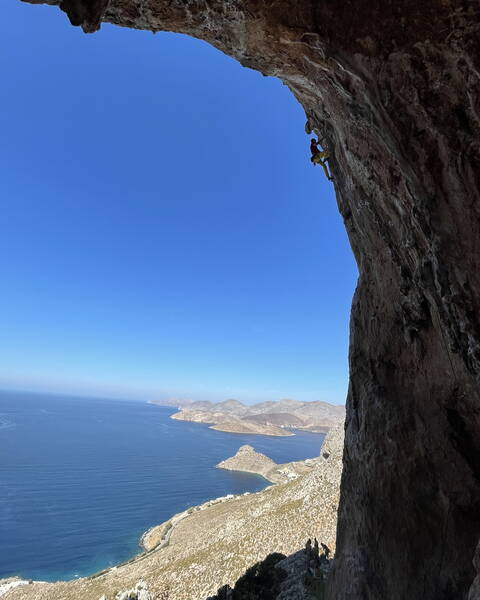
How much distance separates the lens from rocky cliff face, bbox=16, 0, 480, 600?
7754 millimetres

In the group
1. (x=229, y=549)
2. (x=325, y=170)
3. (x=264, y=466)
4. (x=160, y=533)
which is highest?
(x=325, y=170)

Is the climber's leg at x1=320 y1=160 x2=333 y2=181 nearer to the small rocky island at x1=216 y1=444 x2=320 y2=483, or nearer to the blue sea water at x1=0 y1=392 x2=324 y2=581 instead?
the blue sea water at x1=0 y1=392 x2=324 y2=581

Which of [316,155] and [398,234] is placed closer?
[398,234]

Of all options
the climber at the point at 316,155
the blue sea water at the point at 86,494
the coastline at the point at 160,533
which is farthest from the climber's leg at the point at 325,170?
the blue sea water at the point at 86,494

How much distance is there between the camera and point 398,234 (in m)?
10.3

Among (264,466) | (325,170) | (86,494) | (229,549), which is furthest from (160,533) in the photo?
(325,170)

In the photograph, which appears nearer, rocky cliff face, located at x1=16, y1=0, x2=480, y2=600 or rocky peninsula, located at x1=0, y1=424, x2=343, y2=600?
rocky cliff face, located at x1=16, y1=0, x2=480, y2=600

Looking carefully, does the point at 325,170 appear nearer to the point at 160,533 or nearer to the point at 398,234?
the point at 398,234

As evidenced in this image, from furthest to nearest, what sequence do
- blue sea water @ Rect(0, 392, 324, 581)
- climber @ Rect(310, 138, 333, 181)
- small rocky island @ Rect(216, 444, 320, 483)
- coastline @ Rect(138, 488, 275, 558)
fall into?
1. small rocky island @ Rect(216, 444, 320, 483)
2. blue sea water @ Rect(0, 392, 324, 581)
3. coastline @ Rect(138, 488, 275, 558)
4. climber @ Rect(310, 138, 333, 181)

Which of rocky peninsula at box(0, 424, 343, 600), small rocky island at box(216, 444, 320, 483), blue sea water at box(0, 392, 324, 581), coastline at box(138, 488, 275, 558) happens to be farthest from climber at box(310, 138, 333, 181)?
small rocky island at box(216, 444, 320, 483)

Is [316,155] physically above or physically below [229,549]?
above

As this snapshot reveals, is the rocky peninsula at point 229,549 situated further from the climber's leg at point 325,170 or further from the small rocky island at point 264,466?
the small rocky island at point 264,466

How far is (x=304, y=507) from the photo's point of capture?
147 feet

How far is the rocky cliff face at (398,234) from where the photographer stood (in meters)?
7.75
